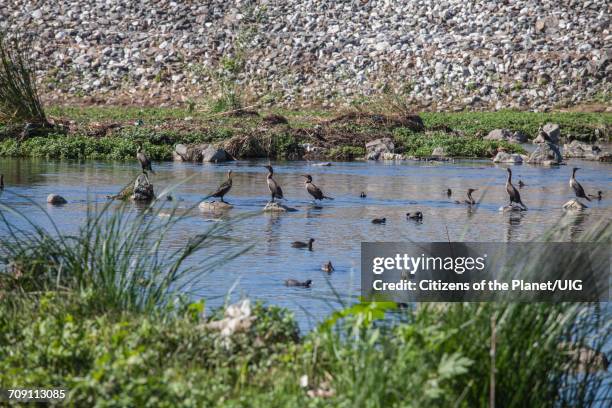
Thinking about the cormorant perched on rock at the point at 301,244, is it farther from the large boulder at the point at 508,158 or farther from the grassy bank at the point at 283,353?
the large boulder at the point at 508,158

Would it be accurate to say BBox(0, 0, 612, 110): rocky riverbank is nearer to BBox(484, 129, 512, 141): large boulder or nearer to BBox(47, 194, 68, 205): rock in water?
BBox(484, 129, 512, 141): large boulder

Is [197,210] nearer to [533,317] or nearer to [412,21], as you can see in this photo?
[533,317]

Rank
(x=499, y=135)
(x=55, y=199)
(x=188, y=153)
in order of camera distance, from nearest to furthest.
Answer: (x=55, y=199), (x=188, y=153), (x=499, y=135)

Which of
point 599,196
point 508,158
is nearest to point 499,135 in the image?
point 508,158

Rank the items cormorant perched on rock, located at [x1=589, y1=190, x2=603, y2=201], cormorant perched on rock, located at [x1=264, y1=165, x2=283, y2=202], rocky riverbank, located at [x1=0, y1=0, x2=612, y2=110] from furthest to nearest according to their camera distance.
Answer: rocky riverbank, located at [x1=0, y1=0, x2=612, y2=110]
cormorant perched on rock, located at [x1=589, y1=190, x2=603, y2=201]
cormorant perched on rock, located at [x1=264, y1=165, x2=283, y2=202]

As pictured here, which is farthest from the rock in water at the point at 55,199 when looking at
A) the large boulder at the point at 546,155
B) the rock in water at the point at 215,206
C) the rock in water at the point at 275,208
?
the large boulder at the point at 546,155

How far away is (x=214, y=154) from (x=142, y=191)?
7805 mm

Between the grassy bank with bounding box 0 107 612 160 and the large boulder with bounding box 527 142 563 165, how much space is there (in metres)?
1.25

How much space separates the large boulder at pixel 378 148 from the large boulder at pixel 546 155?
3.09 meters

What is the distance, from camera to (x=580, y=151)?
27031 mm

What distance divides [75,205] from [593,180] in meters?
10.00

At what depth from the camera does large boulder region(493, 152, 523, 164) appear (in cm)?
2498

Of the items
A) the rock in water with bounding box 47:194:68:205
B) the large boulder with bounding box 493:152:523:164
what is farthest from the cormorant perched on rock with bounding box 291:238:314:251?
the large boulder with bounding box 493:152:523:164

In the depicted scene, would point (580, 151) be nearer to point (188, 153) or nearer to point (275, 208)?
point (188, 153)
